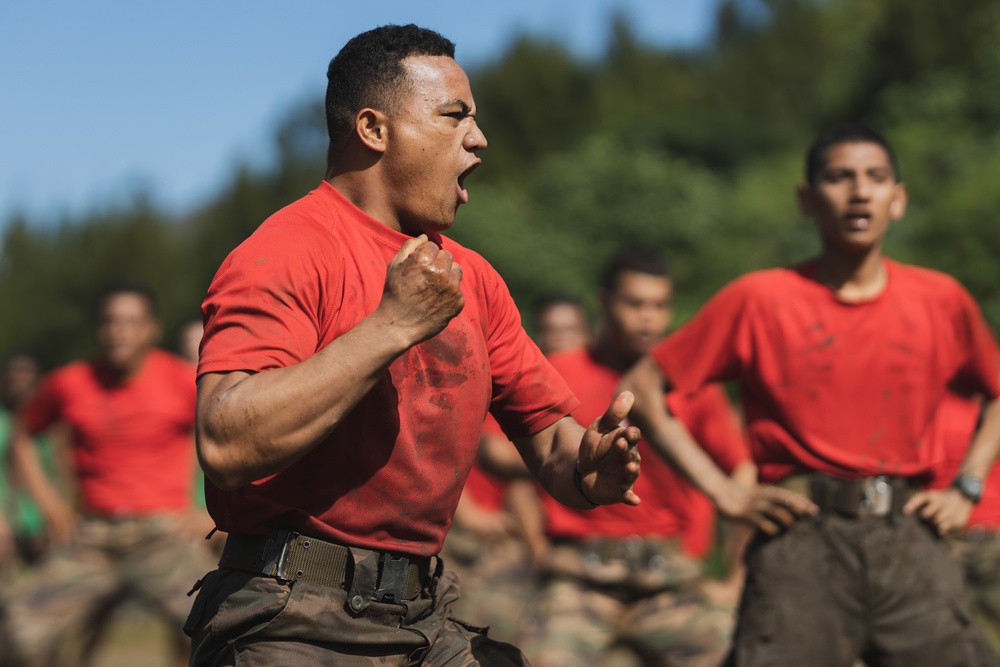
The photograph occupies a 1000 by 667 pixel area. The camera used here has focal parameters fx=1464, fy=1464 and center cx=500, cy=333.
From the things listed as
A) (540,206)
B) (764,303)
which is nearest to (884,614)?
(764,303)

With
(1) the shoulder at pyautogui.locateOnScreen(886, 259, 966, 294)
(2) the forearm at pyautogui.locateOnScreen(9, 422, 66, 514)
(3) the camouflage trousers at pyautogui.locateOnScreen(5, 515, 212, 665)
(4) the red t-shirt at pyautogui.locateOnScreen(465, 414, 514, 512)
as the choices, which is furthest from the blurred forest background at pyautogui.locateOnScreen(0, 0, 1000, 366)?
(1) the shoulder at pyautogui.locateOnScreen(886, 259, 966, 294)

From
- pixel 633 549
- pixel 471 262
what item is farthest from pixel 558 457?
pixel 633 549

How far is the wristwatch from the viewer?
5797 millimetres

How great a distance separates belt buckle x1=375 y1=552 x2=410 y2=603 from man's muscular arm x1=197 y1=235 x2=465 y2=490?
0.55 m

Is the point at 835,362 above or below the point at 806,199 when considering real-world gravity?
below

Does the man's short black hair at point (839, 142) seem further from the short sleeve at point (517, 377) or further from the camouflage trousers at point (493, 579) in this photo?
the camouflage trousers at point (493, 579)

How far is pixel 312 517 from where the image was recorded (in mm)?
3664

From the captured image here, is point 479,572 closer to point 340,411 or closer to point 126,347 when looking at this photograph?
point 126,347

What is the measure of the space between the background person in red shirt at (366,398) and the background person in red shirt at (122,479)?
6.19 meters

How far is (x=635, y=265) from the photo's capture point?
8.19 m

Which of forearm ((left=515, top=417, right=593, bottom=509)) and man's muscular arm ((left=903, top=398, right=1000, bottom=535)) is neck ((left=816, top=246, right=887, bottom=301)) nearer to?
man's muscular arm ((left=903, top=398, right=1000, bottom=535))

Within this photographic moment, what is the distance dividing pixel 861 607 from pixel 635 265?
312 cm

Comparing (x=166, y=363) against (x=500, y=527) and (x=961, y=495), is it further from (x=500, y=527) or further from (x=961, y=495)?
(x=961, y=495)

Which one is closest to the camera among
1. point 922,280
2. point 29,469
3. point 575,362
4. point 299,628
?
point 299,628
